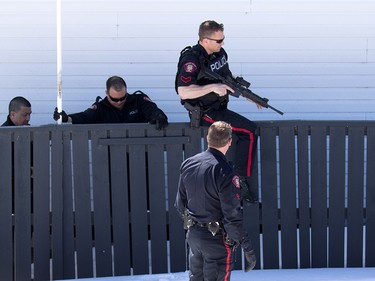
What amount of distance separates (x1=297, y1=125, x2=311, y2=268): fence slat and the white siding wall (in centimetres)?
141

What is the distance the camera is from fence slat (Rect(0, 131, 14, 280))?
26.8 feet

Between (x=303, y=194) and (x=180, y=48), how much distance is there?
2298mm

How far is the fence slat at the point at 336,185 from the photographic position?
8.35 meters

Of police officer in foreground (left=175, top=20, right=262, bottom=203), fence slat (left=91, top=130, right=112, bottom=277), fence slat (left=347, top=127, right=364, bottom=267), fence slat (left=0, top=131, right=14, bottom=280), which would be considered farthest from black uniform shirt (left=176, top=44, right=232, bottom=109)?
fence slat (left=0, top=131, right=14, bottom=280)

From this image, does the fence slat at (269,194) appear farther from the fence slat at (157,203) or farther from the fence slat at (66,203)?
the fence slat at (66,203)

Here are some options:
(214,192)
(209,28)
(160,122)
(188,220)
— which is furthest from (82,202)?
(214,192)

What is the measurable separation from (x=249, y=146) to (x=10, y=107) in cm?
245

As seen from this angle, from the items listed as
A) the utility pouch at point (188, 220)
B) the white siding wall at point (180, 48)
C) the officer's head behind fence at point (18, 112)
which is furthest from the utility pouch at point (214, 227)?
the white siding wall at point (180, 48)

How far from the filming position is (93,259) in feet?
27.6

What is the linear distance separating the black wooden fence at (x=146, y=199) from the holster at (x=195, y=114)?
0.31ft

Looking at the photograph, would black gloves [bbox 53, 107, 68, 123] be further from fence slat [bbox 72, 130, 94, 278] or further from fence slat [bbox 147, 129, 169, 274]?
fence slat [bbox 147, 129, 169, 274]

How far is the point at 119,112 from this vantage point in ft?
28.9

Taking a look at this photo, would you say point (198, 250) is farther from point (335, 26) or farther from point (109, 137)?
point (335, 26)

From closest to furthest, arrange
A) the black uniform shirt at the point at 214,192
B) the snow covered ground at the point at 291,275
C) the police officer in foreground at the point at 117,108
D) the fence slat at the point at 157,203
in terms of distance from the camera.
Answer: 1. the black uniform shirt at the point at 214,192
2. the snow covered ground at the point at 291,275
3. the fence slat at the point at 157,203
4. the police officer in foreground at the point at 117,108
